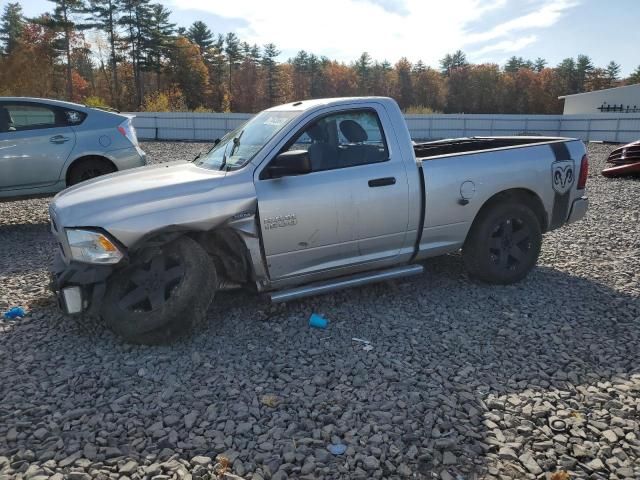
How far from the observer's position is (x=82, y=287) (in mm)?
3555

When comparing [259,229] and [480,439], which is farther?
[259,229]

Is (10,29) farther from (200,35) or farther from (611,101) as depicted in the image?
(611,101)

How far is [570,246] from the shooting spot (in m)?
6.48

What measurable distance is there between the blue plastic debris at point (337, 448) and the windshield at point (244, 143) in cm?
232

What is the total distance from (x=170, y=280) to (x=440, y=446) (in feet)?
7.48

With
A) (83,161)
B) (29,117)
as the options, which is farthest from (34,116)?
(83,161)

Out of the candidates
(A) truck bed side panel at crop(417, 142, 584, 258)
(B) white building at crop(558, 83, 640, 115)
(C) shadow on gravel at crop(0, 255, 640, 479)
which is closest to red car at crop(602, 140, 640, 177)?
(A) truck bed side panel at crop(417, 142, 584, 258)

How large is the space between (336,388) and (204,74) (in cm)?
6211

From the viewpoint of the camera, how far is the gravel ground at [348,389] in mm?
2584

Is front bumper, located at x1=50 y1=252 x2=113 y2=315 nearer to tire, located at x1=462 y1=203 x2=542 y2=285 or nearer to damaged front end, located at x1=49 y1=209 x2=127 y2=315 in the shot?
damaged front end, located at x1=49 y1=209 x2=127 y2=315

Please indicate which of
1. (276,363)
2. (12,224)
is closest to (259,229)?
(276,363)

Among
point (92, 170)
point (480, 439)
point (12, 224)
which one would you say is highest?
point (92, 170)

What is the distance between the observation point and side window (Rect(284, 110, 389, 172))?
4188mm

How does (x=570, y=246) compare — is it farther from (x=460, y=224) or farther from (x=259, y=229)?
(x=259, y=229)
